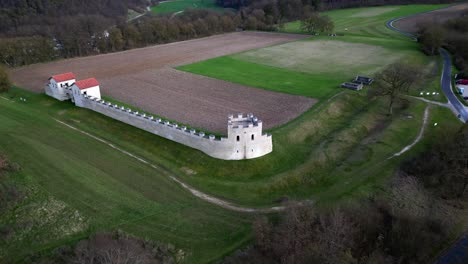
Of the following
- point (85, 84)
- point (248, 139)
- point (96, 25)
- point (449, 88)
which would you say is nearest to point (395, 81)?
point (449, 88)

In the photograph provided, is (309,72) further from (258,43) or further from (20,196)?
(20,196)

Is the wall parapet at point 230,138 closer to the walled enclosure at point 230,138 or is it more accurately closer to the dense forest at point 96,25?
the walled enclosure at point 230,138

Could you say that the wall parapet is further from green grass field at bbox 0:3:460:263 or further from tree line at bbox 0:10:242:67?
tree line at bbox 0:10:242:67

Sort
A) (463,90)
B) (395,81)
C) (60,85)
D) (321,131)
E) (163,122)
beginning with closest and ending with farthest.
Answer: (163,122)
(321,131)
(395,81)
(60,85)
(463,90)

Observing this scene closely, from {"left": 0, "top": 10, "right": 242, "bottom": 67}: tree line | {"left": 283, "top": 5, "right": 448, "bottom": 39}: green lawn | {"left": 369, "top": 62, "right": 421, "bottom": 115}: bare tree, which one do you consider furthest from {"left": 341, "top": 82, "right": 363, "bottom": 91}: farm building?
{"left": 0, "top": 10, "right": 242, "bottom": 67}: tree line

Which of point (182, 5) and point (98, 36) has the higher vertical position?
point (182, 5)

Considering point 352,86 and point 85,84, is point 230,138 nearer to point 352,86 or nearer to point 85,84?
point 85,84

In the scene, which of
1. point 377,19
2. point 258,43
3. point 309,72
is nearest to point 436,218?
point 309,72
